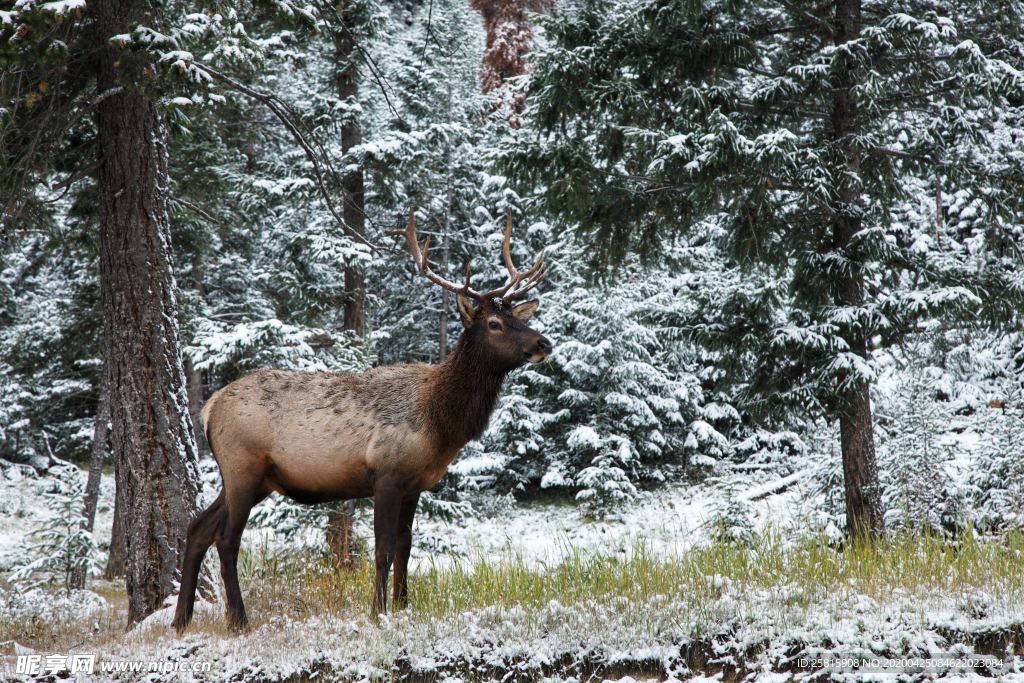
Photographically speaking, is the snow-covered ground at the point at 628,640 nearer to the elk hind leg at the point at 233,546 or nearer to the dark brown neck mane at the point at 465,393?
the elk hind leg at the point at 233,546

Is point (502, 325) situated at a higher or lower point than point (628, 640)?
higher

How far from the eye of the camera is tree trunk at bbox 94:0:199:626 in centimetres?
701

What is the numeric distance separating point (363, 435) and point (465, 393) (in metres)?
0.77

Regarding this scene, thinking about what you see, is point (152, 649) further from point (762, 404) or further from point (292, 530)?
point (762, 404)

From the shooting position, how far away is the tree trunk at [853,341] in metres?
9.46

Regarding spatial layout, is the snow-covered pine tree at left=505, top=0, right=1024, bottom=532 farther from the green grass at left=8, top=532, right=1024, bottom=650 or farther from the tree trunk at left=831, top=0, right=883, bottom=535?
the green grass at left=8, top=532, right=1024, bottom=650

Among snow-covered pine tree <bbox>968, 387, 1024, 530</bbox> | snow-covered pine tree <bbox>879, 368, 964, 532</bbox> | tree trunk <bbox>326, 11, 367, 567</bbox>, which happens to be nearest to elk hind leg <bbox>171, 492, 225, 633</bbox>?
snow-covered pine tree <bbox>879, 368, 964, 532</bbox>

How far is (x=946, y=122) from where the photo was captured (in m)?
9.55

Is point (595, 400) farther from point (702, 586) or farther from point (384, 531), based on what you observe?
point (384, 531)

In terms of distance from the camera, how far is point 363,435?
5.95m

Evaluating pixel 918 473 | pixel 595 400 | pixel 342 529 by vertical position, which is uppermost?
pixel 595 400

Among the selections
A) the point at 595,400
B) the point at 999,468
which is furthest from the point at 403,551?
the point at 595,400

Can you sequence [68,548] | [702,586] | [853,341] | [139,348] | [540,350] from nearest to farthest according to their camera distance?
[702,586], [540,350], [139,348], [853,341], [68,548]

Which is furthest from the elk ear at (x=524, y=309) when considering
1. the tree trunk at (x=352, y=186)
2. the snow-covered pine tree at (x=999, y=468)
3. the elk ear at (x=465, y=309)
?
the tree trunk at (x=352, y=186)
